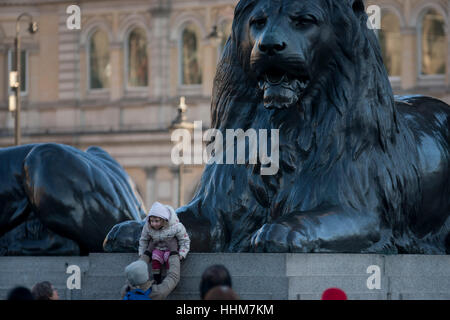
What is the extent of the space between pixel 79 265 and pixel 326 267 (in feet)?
9.03

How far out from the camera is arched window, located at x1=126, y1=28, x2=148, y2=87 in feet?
184

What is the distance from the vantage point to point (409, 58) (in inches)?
1956

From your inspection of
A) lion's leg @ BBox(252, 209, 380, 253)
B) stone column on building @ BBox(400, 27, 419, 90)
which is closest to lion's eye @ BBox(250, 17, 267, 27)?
lion's leg @ BBox(252, 209, 380, 253)

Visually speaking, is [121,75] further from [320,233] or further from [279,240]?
[279,240]

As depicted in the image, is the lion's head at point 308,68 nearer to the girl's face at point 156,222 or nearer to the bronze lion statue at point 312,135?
the bronze lion statue at point 312,135

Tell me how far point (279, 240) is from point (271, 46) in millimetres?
1195

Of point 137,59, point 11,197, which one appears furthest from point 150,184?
point 11,197

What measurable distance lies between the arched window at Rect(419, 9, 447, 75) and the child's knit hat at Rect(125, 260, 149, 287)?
41435 millimetres

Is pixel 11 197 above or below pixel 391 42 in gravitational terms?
below

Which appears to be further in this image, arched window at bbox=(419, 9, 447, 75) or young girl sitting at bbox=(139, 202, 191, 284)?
arched window at bbox=(419, 9, 447, 75)

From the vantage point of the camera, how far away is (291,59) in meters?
8.88

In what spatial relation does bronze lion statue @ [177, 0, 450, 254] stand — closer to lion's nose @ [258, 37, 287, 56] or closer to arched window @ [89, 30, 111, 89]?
lion's nose @ [258, 37, 287, 56]
